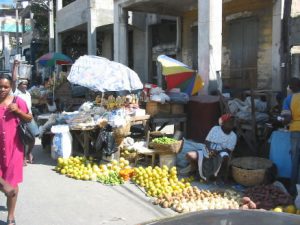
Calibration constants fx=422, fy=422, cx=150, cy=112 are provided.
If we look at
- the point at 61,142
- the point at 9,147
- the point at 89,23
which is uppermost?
the point at 89,23

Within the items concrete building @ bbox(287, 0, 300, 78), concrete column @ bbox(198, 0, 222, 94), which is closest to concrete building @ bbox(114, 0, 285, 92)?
concrete column @ bbox(198, 0, 222, 94)

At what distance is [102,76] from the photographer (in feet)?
29.9

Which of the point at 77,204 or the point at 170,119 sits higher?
the point at 170,119

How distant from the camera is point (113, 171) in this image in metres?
7.49

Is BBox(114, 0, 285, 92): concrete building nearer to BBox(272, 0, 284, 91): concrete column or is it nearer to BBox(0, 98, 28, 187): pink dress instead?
BBox(272, 0, 284, 91): concrete column

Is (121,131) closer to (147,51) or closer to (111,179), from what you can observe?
(111,179)

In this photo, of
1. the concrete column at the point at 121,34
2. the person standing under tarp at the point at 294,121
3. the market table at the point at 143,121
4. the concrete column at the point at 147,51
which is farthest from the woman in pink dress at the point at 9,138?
the concrete column at the point at 147,51

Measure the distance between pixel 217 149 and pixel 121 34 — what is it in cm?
834

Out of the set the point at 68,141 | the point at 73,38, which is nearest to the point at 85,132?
the point at 68,141

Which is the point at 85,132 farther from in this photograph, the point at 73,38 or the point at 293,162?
the point at 73,38

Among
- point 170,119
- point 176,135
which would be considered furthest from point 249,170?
point 170,119

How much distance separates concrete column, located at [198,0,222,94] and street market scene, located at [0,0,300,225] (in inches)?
0.9

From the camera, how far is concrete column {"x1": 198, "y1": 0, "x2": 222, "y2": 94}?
9.59m

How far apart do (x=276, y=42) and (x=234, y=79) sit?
79.6 inches
